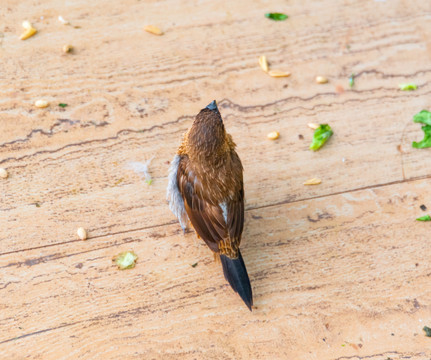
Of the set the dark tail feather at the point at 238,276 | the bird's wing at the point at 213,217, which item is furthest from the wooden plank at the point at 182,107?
the dark tail feather at the point at 238,276

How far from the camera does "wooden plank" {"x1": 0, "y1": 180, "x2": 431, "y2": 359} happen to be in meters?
2.96

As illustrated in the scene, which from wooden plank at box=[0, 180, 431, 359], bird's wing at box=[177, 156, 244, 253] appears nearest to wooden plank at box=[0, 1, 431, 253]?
wooden plank at box=[0, 180, 431, 359]

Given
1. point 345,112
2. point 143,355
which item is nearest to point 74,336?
point 143,355

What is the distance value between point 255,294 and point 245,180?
810 millimetres

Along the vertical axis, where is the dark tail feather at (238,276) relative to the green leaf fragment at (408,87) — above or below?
below

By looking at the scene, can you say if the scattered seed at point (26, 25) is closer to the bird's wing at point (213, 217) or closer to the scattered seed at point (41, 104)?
the scattered seed at point (41, 104)

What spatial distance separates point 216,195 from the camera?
9.89 ft

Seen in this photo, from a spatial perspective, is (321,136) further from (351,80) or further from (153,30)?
(153,30)

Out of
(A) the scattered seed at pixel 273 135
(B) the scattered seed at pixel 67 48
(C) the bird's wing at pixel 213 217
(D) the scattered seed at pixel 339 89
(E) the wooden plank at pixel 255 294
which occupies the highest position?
(B) the scattered seed at pixel 67 48

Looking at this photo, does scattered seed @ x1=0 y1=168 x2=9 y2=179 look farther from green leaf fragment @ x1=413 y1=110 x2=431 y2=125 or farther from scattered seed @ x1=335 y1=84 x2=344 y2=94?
green leaf fragment @ x1=413 y1=110 x2=431 y2=125

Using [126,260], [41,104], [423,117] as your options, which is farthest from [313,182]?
[41,104]

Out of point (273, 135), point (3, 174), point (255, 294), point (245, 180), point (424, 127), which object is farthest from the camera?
point (424, 127)

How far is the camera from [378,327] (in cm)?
306

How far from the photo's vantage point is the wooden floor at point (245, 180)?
9.89 ft
